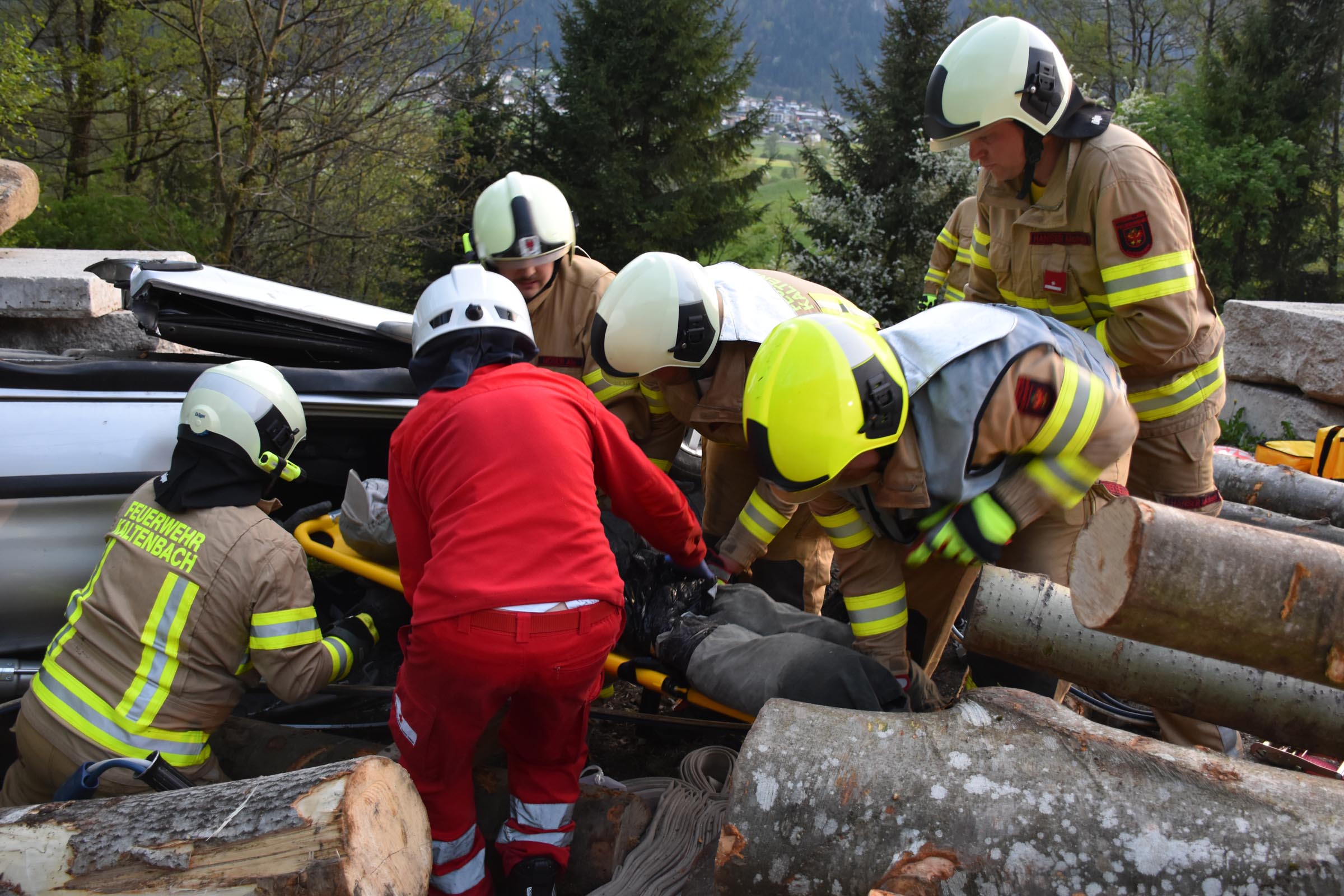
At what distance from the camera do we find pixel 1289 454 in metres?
5.29

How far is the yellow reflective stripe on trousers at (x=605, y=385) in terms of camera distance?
343 cm

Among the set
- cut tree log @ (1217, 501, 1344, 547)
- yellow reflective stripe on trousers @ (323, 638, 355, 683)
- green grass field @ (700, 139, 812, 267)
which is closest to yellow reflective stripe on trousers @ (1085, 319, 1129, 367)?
cut tree log @ (1217, 501, 1344, 547)

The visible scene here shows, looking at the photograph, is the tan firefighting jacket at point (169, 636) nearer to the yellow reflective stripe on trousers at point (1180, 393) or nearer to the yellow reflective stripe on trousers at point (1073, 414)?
the yellow reflective stripe on trousers at point (1073, 414)

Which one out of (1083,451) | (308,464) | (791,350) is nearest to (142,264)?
(308,464)

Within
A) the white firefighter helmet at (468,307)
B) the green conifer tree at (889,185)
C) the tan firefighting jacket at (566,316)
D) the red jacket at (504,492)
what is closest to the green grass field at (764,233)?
the green conifer tree at (889,185)

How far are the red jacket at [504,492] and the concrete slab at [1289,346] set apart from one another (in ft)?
18.3

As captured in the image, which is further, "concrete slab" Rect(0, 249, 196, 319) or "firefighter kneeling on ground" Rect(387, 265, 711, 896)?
"concrete slab" Rect(0, 249, 196, 319)

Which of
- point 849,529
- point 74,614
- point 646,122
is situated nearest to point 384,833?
point 74,614

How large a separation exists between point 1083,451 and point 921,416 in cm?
42

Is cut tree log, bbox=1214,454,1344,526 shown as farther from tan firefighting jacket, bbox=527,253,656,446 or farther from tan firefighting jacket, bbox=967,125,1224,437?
tan firefighting jacket, bbox=527,253,656,446

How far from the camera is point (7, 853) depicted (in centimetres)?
188

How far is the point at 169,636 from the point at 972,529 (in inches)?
83.6

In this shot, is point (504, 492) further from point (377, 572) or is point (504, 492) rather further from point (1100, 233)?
point (1100, 233)

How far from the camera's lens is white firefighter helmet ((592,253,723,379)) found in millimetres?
3021
